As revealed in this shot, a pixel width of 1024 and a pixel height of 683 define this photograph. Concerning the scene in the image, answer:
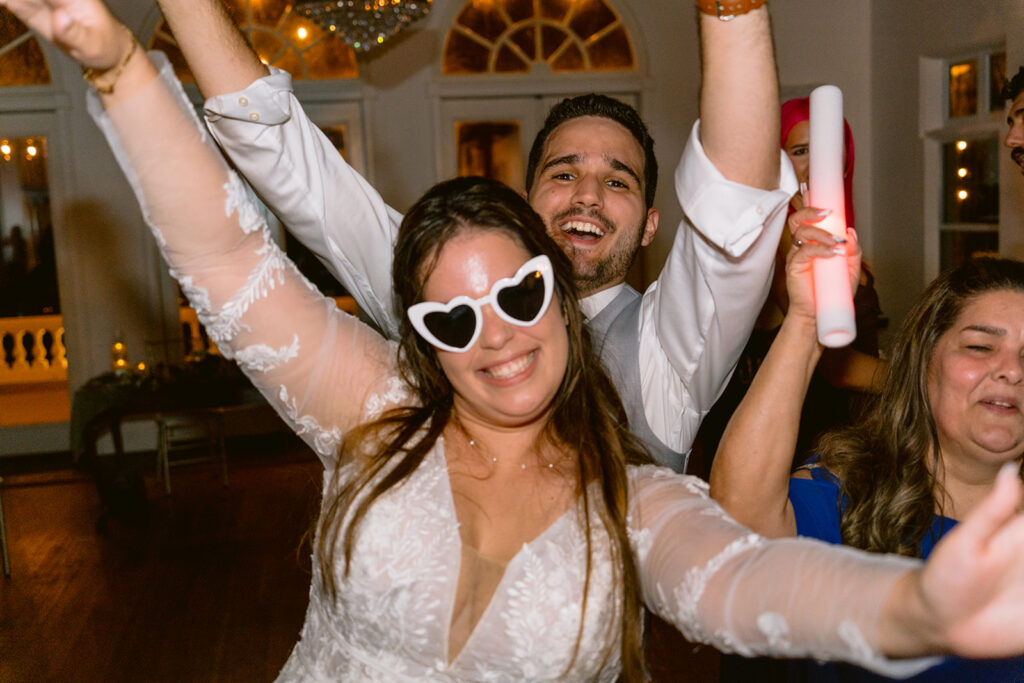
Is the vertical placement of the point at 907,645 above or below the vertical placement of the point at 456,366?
below

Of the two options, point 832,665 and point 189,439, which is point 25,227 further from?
point 832,665

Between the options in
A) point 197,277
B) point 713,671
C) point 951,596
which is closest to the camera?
point 951,596

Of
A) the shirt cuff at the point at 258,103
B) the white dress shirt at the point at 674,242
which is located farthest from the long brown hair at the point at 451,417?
the shirt cuff at the point at 258,103

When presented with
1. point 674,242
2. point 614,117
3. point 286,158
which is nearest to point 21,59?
point 614,117

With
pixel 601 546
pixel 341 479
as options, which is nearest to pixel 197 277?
pixel 341 479

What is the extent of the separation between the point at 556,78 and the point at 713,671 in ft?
16.5

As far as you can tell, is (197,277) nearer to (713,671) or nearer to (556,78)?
(713,671)

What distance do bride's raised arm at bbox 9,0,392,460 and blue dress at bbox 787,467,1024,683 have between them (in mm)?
887

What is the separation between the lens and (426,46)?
705 cm

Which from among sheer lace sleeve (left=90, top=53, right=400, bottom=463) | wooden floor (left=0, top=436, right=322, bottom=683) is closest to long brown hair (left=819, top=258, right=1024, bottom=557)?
sheer lace sleeve (left=90, top=53, right=400, bottom=463)

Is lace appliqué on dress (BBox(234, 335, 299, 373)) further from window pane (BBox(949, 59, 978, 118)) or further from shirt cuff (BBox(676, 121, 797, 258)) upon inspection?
window pane (BBox(949, 59, 978, 118))

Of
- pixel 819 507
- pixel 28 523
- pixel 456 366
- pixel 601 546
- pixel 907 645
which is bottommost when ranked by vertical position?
pixel 28 523

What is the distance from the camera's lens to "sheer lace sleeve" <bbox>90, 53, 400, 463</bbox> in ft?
3.76

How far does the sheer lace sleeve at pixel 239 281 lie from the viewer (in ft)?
3.76
